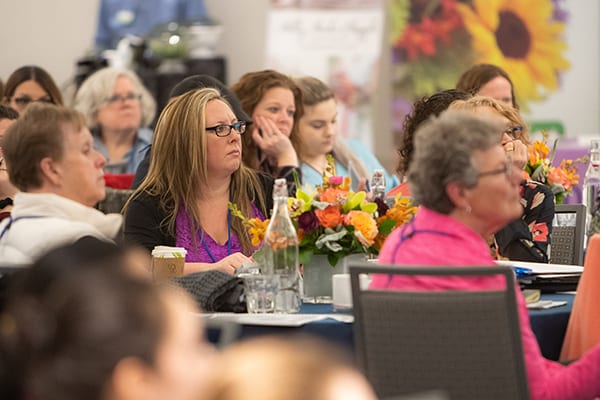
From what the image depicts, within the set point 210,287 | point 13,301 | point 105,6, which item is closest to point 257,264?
point 210,287

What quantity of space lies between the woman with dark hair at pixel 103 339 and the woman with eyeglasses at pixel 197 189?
2795 millimetres

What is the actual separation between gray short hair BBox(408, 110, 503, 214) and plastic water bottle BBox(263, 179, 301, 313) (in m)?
0.62

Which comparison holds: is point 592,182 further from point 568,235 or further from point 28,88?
point 28,88

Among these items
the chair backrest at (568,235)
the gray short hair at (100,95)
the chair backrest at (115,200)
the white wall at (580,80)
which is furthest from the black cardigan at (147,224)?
the white wall at (580,80)

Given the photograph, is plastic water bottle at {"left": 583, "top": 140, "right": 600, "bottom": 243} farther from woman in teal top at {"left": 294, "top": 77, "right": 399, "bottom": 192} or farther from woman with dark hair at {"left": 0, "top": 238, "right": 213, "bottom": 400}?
woman with dark hair at {"left": 0, "top": 238, "right": 213, "bottom": 400}

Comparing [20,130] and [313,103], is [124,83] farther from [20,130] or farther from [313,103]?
[20,130]

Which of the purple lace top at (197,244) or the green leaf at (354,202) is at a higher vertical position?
the green leaf at (354,202)

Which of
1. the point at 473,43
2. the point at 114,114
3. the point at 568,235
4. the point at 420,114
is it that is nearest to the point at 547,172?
the point at 568,235

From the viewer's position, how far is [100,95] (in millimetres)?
7750

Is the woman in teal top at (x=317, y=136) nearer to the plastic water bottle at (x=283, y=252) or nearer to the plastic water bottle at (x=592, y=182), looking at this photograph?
the plastic water bottle at (x=592, y=182)

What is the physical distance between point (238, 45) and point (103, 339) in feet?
31.5

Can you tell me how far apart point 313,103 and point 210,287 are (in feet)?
10.3

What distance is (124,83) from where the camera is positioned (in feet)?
25.9

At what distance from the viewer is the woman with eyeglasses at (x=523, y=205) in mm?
4141
